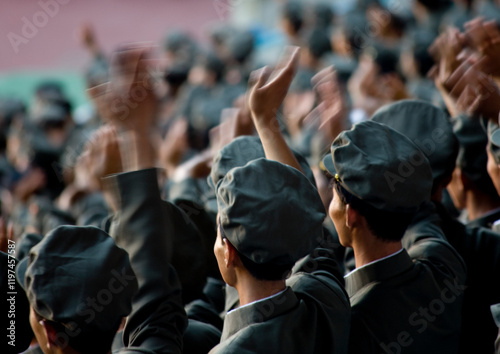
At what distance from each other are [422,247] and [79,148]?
323cm

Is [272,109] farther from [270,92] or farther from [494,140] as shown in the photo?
[494,140]

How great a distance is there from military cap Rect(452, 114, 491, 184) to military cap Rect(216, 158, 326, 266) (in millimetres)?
953

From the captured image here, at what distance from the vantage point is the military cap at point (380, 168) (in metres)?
1.47

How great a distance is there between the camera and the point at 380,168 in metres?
1.48

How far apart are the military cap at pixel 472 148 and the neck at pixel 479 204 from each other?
0.05m

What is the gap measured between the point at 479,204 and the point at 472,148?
17cm

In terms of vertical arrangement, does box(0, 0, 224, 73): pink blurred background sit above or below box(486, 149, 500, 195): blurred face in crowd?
below

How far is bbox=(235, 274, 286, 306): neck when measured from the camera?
1.33m

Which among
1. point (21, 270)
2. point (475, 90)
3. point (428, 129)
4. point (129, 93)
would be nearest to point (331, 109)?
point (428, 129)

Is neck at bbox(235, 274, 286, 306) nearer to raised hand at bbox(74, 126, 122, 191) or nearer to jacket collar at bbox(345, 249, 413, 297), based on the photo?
jacket collar at bbox(345, 249, 413, 297)

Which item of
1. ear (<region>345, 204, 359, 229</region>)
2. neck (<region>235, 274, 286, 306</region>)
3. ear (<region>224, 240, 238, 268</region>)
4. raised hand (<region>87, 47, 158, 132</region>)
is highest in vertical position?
raised hand (<region>87, 47, 158, 132</region>)

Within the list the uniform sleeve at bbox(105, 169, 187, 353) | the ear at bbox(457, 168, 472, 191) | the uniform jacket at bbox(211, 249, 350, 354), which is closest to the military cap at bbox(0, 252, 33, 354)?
the uniform sleeve at bbox(105, 169, 187, 353)

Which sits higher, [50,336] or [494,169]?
[50,336]

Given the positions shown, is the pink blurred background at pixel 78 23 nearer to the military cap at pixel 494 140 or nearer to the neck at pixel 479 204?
the neck at pixel 479 204
